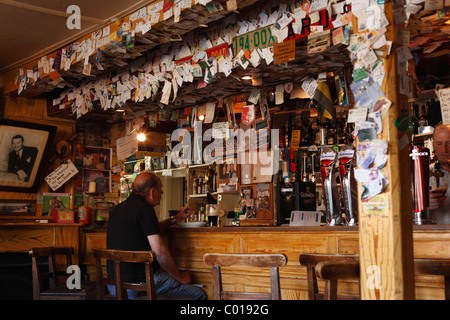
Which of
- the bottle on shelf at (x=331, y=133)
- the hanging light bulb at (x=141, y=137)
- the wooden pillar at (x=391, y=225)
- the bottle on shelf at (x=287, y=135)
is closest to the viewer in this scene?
the wooden pillar at (x=391, y=225)

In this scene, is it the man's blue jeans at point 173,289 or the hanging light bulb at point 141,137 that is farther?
the hanging light bulb at point 141,137

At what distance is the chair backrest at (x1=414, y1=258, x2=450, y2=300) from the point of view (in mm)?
1938

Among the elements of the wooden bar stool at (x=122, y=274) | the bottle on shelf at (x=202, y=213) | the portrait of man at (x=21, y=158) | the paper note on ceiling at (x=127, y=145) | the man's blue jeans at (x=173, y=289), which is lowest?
the man's blue jeans at (x=173, y=289)

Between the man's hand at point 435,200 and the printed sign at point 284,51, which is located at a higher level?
the printed sign at point 284,51

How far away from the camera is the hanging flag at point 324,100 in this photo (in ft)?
13.0

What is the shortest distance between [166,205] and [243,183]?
245 cm

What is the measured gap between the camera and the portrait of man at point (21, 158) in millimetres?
5410

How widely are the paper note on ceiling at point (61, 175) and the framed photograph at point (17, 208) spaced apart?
0.94ft

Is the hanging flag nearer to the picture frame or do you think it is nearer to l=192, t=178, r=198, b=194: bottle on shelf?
the picture frame

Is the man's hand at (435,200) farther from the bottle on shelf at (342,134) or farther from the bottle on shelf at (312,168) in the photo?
the bottle on shelf at (312,168)

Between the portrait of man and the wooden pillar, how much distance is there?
4.39 metres

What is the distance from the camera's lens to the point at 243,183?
632 cm

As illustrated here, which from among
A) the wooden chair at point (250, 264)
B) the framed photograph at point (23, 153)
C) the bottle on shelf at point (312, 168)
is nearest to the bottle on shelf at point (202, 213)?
the bottle on shelf at point (312, 168)

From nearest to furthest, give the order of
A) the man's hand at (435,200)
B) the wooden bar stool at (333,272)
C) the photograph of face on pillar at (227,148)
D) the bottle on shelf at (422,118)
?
1. the wooden bar stool at (333,272)
2. the man's hand at (435,200)
3. the bottle on shelf at (422,118)
4. the photograph of face on pillar at (227,148)
